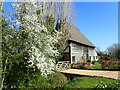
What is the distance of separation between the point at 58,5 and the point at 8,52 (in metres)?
8.56

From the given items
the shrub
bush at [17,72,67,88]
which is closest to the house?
the shrub

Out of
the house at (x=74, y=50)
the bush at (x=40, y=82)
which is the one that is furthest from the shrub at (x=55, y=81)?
the house at (x=74, y=50)

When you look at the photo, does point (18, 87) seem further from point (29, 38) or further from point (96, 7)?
point (96, 7)

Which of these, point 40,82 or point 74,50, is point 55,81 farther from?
point 74,50

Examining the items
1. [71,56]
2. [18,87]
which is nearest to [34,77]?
[18,87]

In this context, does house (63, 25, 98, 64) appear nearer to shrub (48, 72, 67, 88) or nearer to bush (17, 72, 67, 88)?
shrub (48, 72, 67, 88)

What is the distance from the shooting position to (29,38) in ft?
13.8

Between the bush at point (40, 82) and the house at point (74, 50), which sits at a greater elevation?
the house at point (74, 50)

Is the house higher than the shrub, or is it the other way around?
the house

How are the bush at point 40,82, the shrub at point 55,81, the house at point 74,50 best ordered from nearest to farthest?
the bush at point 40,82, the shrub at point 55,81, the house at point 74,50

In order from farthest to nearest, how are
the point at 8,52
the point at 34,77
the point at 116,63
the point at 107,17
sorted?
the point at 116,63 → the point at 34,77 → the point at 107,17 → the point at 8,52

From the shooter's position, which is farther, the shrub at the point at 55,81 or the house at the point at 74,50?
the house at the point at 74,50

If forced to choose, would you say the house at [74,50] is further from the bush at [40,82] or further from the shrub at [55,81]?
the bush at [40,82]

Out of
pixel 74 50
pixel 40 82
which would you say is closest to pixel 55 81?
pixel 40 82
